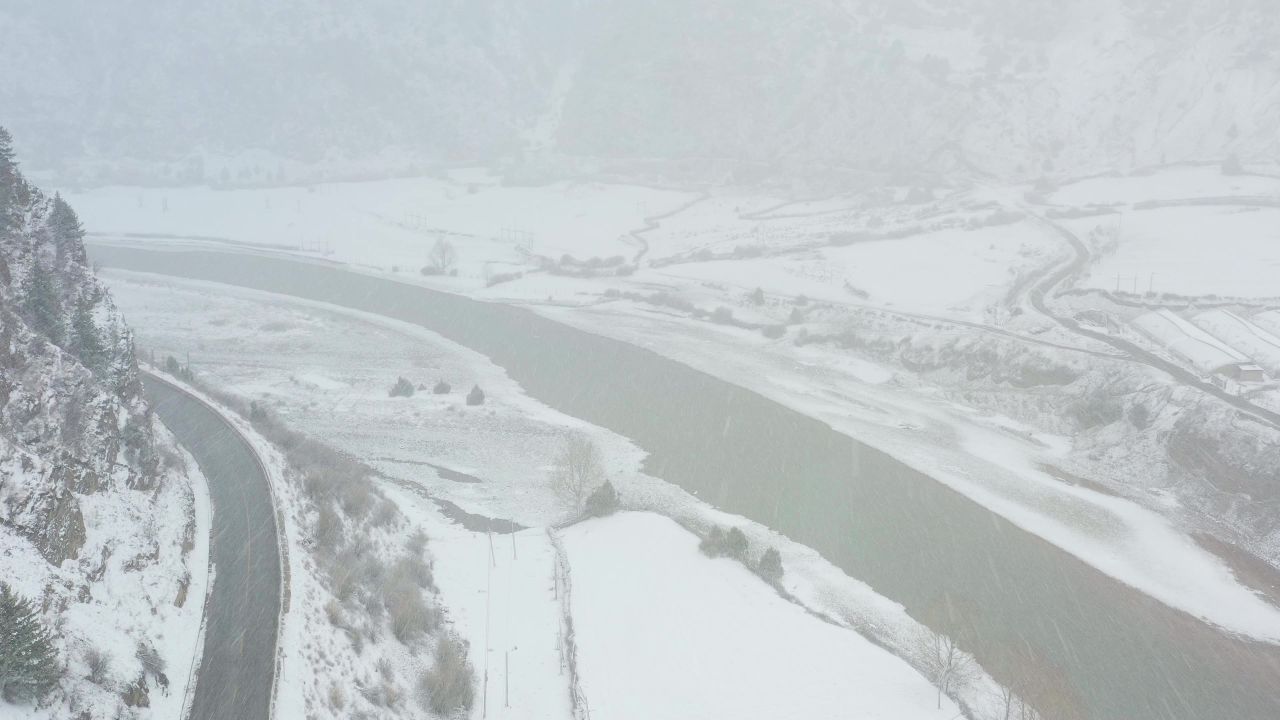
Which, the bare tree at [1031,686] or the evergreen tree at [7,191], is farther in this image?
the evergreen tree at [7,191]

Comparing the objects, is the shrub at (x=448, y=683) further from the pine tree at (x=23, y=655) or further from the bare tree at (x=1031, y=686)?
the bare tree at (x=1031, y=686)

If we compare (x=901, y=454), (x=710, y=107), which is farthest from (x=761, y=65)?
(x=901, y=454)

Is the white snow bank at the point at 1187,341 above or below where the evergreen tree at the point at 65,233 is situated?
below

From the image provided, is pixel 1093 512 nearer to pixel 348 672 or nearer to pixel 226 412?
pixel 348 672

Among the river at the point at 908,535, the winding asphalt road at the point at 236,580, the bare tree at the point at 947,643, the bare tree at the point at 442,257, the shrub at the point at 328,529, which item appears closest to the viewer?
the winding asphalt road at the point at 236,580

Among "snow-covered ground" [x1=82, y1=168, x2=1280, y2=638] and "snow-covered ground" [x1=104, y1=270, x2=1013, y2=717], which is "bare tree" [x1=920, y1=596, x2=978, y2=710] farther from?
"snow-covered ground" [x1=82, y1=168, x2=1280, y2=638]

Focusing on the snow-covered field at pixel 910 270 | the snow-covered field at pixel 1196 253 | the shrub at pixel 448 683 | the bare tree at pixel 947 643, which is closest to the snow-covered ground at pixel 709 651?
the bare tree at pixel 947 643
